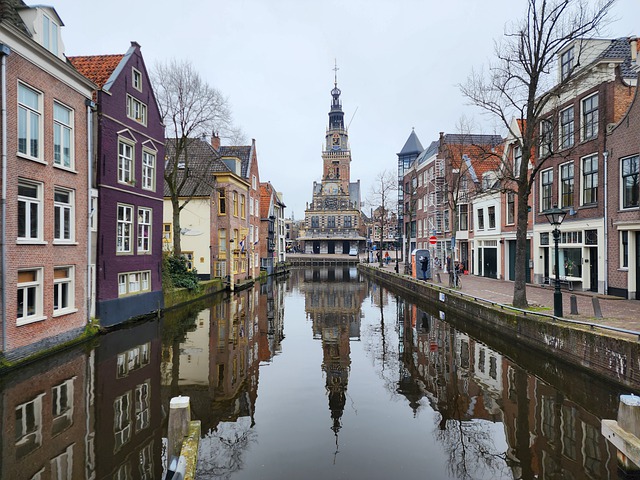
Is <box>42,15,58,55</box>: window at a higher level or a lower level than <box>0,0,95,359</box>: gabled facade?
higher

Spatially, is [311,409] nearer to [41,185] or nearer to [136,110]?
[41,185]

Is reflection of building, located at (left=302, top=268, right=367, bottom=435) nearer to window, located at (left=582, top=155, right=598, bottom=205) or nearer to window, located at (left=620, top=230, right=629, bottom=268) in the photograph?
window, located at (left=620, top=230, right=629, bottom=268)

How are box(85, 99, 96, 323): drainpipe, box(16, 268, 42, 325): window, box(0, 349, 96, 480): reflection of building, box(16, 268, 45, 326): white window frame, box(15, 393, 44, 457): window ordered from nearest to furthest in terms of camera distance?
box(0, 349, 96, 480): reflection of building → box(15, 393, 44, 457): window → box(16, 268, 45, 326): white window frame → box(16, 268, 42, 325): window → box(85, 99, 96, 323): drainpipe

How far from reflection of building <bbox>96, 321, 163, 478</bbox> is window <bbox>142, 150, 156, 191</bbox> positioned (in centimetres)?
891

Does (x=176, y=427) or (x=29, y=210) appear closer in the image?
(x=176, y=427)

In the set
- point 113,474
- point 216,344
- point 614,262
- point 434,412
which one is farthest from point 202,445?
point 614,262

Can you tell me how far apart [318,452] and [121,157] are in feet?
52.0

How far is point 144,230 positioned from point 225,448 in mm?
15161

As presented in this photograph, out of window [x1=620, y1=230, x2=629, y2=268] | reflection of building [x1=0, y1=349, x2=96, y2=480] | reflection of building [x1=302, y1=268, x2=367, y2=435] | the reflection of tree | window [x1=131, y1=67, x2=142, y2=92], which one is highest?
window [x1=131, y1=67, x2=142, y2=92]

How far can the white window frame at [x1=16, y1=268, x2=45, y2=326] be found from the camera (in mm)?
11433

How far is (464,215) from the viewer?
39719 mm

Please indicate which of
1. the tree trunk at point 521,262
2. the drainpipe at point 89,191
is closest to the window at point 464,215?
the tree trunk at point 521,262

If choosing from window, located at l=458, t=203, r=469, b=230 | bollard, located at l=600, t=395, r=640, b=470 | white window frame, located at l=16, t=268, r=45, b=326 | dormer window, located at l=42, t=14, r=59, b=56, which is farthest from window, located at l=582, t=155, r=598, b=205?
white window frame, located at l=16, t=268, r=45, b=326

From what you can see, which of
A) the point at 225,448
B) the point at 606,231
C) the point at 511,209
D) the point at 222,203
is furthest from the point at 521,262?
the point at 222,203
